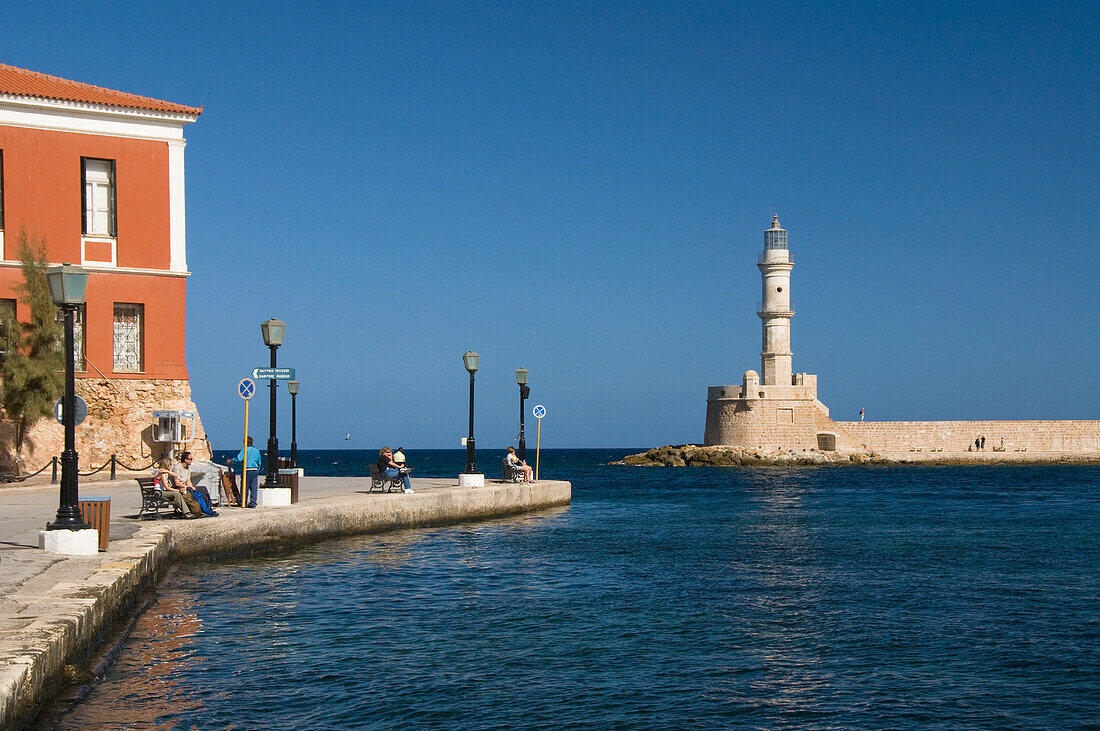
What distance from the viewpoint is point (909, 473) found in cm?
6134

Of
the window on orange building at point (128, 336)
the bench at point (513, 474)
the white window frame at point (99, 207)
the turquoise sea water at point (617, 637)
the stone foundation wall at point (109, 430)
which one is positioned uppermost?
the white window frame at point (99, 207)

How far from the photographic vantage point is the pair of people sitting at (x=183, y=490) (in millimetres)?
15547

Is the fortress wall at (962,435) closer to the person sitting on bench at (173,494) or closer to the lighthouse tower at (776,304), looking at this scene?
the lighthouse tower at (776,304)

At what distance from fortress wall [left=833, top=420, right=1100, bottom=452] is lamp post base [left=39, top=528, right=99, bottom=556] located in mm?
64964

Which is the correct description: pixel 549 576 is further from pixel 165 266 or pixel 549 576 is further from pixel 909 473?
pixel 909 473

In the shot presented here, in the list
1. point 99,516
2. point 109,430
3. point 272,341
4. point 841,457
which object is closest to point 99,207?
point 109,430

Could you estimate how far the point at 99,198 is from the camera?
24.1 metres

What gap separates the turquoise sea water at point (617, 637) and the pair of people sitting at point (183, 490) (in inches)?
43.1

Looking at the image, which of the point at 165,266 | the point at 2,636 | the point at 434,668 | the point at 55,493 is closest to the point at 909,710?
the point at 434,668

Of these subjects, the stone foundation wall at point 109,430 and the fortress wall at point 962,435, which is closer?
the stone foundation wall at point 109,430

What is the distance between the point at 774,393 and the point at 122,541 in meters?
59.4

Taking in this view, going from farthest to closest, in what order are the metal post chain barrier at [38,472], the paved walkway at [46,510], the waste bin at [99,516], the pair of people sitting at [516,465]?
1. the pair of people sitting at [516,465]
2. the metal post chain barrier at [38,472]
3. the waste bin at [99,516]
4. the paved walkway at [46,510]

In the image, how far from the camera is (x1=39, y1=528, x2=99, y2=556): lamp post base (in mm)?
11445

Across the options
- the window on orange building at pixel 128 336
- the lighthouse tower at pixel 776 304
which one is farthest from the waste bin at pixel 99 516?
the lighthouse tower at pixel 776 304
